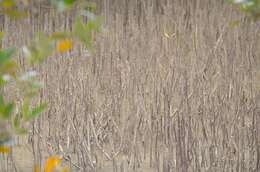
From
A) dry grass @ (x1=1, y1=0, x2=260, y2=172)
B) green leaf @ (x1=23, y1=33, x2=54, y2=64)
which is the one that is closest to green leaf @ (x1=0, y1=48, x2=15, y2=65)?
green leaf @ (x1=23, y1=33, x2=54, y2=64)

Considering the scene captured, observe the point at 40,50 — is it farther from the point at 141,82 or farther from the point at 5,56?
the point at 141,82

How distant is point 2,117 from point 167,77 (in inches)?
155

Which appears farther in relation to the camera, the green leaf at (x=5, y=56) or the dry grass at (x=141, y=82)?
the dry grass at (x=141, y=82)

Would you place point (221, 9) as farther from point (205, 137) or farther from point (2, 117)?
point (2, 117)

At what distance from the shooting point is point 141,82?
5.29m

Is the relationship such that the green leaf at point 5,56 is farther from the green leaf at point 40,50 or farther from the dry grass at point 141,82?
the dry grass at point 141,82

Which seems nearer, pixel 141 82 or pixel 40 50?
pixel 40 50

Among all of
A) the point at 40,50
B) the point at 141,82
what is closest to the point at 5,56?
the point at 40,50

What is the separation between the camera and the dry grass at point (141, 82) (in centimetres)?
525

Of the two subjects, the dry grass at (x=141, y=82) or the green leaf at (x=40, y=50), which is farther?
the dry grass at (x=141, y=82)

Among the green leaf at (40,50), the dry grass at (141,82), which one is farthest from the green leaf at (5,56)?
the dry grass at (141,82)

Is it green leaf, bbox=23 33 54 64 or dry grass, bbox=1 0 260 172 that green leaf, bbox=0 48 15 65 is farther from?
dry grass, bbox=1 0 260 172

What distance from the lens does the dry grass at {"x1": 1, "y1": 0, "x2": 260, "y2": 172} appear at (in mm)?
5254

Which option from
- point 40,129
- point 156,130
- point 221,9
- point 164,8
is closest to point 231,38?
point 221,9
